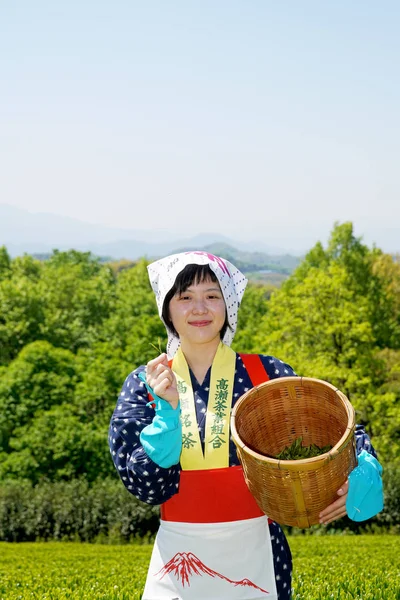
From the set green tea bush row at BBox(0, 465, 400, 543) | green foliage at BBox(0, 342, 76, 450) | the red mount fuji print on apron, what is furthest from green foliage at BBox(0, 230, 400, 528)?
the red mount fuji print on apron

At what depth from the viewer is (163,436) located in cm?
273

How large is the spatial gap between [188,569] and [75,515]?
59.1 ft

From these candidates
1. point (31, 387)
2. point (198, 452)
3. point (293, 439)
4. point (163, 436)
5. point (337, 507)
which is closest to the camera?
point (163, 436)

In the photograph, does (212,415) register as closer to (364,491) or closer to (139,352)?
(364,491)

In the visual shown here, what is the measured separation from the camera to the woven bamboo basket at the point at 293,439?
2641 mm

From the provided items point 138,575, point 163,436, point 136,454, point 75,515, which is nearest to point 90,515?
point 75,515

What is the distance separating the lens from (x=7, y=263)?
136 ft

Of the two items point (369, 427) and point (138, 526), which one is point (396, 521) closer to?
point (369, 427)

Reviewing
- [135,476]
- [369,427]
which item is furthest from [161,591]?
[369,427]

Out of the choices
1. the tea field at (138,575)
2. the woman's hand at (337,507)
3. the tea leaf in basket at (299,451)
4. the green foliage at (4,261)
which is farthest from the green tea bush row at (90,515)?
the green foliage at (4,261)

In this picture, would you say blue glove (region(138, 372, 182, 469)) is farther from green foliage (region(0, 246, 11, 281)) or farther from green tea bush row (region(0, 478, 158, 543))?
green foliage (region(0, 246, 11, 281))

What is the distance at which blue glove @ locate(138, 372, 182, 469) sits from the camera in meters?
2.72

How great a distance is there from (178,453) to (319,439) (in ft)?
2.63

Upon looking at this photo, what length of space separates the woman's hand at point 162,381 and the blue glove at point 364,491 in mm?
798
